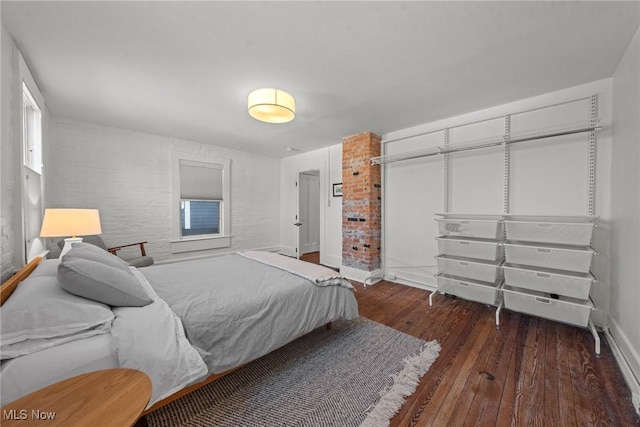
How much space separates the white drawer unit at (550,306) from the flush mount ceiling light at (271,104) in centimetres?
284

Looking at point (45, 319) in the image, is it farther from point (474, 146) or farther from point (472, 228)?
point (474, 146)

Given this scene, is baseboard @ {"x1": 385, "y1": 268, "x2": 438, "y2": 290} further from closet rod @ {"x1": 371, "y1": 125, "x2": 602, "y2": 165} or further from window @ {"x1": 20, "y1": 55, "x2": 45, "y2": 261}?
window @ {"x1": 20, "y1": 55, "x2": 45, "y2": 261}

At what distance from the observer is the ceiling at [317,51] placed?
1548 millimetres

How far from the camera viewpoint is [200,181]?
4641 mm

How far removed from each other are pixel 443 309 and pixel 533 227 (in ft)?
4.15

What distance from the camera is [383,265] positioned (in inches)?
157

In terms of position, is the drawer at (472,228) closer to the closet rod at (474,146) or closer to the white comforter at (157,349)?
the closet rod at (474,146)

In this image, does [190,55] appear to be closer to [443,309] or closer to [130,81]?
[130,81]

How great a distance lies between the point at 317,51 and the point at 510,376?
9.30ft

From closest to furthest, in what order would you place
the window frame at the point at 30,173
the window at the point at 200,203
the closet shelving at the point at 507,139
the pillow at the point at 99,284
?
the pillow at the point at 99,284
the window frame at the point at 30,173
the closet shelving at the point at 507,139
the window at the point at 200,203

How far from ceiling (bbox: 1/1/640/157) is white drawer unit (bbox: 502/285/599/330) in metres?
2.09

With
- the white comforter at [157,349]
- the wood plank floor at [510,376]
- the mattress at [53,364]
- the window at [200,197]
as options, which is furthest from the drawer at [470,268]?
the window at [200,197]

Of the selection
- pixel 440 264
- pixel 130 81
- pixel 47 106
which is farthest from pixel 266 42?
pixel 47 106

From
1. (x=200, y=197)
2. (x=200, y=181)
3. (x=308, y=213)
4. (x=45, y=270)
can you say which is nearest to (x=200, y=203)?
(x=200, y=197)
